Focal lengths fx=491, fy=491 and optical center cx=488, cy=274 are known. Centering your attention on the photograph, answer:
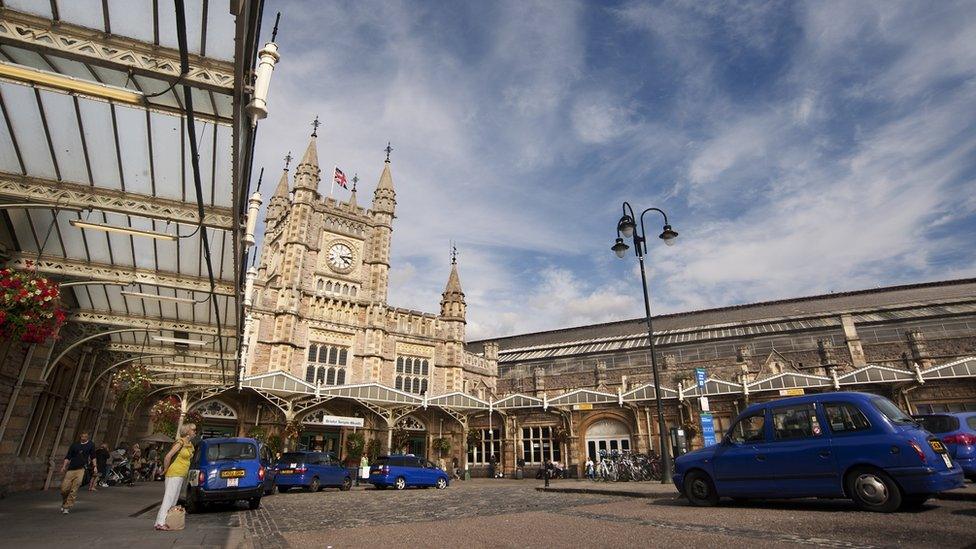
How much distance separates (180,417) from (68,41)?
25.1m

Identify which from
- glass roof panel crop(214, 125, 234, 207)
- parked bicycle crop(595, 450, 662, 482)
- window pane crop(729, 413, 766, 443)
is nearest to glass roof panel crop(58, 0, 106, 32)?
glass roof panel crop(214, 125, 234, 207)

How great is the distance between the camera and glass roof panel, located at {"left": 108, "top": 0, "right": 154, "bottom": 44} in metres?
6.04

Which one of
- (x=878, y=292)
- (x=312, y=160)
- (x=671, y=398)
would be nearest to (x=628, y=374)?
(x=671, y=398)

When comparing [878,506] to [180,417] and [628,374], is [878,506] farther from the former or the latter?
[628,374]

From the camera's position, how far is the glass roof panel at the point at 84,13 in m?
5.84

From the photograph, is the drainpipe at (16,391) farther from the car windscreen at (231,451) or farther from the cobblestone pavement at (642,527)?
the cobblestone pavement at (642,527)

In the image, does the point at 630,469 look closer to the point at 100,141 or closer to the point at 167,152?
the point at 167,152

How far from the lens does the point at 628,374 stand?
41.4 metres

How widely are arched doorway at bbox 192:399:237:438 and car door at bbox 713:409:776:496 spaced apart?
28.1 m

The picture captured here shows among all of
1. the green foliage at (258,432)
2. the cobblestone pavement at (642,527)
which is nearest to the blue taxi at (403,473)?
the green foliage at (258,432)

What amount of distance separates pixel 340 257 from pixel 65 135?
30869 mm

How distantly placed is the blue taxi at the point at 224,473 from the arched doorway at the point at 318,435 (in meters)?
19.9

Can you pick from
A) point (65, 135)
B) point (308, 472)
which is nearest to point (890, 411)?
point (65, 135)

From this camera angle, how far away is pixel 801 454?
299 inches
